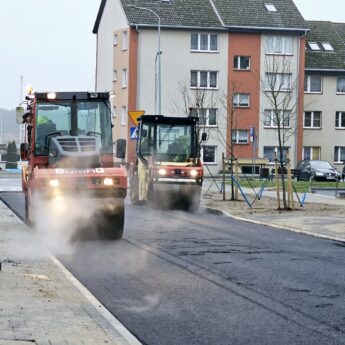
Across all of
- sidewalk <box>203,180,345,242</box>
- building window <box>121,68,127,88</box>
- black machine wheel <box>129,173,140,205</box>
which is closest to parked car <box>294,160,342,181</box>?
building window <box>121,68,127,88</box>

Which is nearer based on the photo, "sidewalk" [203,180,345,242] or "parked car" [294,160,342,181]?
"sidewalk" [203,180,345,242]

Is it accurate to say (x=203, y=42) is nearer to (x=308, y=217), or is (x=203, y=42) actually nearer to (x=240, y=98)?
(x=240, y=98)

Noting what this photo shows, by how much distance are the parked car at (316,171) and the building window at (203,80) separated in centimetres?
1161

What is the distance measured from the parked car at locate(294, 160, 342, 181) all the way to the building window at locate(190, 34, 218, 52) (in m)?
13.4

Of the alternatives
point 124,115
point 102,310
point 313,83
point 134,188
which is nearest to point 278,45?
point 313,83

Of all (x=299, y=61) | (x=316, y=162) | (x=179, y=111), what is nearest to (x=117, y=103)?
(x=179, y=111)

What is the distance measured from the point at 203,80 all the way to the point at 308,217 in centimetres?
4191

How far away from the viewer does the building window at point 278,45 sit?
2500 inches

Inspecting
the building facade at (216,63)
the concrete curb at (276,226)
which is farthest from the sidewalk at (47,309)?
the building facade at (216,63)

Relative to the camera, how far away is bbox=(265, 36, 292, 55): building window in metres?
63.5

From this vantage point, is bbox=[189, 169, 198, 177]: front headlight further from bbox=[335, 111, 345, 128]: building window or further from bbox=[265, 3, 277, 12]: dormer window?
bbox=[335, 111, 345, 128]: building window

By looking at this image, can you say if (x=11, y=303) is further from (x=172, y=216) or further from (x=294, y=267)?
(x=172, y=216)

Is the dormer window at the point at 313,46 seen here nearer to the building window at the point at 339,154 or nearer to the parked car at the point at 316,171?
the building window at the point at 339,154

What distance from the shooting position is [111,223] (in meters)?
16.0
